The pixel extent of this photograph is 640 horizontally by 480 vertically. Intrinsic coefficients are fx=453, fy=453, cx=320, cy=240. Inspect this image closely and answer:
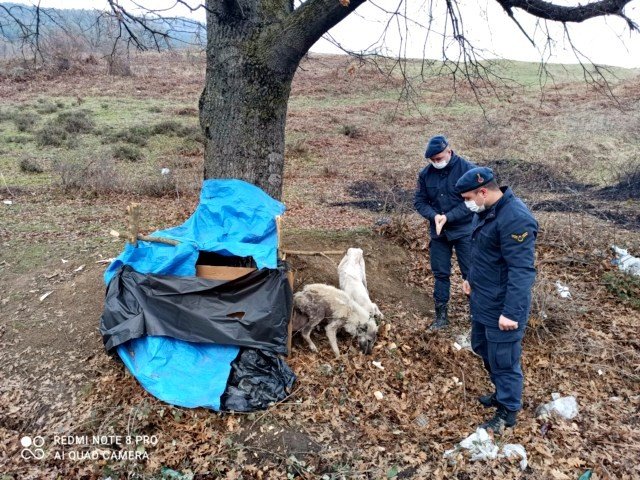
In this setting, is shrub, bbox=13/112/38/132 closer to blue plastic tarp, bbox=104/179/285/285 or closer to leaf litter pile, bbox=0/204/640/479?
blue plastic tarp, bbox=104/179/285/285

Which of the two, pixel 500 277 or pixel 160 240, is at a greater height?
pixel 500 277

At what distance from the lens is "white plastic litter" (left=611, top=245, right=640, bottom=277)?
6.04 metres

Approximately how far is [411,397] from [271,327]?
1424 mm

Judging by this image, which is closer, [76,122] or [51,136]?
[51,136]

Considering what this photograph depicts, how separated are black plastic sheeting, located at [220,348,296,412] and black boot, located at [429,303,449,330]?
1977mm

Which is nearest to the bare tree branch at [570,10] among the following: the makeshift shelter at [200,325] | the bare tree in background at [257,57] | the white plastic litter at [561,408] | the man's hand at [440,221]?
the bare tree in background at [257,57]

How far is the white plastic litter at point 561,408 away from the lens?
380 centimetres

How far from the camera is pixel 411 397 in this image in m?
4.02

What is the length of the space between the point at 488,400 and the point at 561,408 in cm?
59

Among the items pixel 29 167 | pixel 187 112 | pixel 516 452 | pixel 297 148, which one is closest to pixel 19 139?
pixel 29 167

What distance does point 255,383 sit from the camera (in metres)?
3.63

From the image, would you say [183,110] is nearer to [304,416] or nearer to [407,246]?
[407,246]

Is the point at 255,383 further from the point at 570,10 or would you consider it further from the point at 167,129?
the point at 167,129

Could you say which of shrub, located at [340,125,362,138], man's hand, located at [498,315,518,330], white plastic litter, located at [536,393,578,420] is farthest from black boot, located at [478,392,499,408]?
shrub, located at [340,125,362,138]
